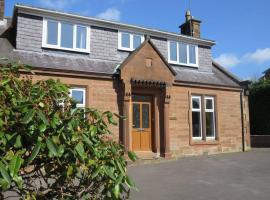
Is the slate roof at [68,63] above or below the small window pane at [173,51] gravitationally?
below

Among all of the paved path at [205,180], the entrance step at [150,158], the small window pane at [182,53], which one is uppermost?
the small window pane at [182,53]

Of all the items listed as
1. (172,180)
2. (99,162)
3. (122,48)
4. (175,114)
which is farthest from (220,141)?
(99,162)

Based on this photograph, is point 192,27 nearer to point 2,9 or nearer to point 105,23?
point 105,23

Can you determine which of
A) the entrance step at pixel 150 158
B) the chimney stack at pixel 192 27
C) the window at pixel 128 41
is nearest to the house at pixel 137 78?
the window at pixel 128 41

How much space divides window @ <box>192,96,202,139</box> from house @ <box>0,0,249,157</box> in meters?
0.05

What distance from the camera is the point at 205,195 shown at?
8.01 meters

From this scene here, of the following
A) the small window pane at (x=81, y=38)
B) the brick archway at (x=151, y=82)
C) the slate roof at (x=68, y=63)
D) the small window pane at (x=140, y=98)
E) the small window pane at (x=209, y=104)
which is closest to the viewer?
the slate roof at (x=68, y=63)

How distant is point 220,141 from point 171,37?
647cm

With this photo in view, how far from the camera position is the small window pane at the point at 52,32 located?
15.4 meters

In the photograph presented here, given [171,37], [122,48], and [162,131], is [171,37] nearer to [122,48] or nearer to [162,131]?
[122,48]

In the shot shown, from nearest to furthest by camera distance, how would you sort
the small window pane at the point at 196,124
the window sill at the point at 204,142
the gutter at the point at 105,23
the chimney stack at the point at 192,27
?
the gutter at the point at 105,23 < the window sill at the point at 204,142 < the small window pane at the point at 196,124 < the chimney stack at the point at 192,27

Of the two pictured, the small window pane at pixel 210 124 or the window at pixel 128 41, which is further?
the small window pane at pixel 210 124

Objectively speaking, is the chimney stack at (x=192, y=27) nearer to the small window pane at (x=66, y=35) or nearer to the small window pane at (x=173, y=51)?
the small window pane at (x=173, y=51)

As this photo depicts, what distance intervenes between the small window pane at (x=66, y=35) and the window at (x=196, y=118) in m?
7.12
